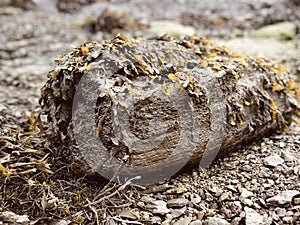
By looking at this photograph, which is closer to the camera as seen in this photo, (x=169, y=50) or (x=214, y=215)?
(x=214, y=215)

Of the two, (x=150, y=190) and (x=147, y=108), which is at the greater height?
(x=147, y=108)

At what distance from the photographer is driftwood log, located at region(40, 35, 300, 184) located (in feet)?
5.87

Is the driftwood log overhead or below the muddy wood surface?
overhead

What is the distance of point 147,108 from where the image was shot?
1.81 metres

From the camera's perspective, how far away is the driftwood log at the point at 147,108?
5.87 ft

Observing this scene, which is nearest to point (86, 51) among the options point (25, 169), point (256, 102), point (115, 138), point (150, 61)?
point (150, 61)

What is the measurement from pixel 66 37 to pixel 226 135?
3808 mm

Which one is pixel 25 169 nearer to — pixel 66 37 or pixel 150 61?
pixel 150 61

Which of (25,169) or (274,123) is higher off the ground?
(274,123)

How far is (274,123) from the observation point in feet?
7.47

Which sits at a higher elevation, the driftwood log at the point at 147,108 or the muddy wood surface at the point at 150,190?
the driftwood log at the point at 147,108

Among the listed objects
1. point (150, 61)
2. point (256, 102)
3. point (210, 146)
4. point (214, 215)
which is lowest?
point (214, 215)

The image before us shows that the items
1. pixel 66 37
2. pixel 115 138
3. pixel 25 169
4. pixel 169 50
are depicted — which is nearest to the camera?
pixel 115 138

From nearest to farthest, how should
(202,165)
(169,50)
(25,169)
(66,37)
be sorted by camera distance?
(25,169), (202,165), (169,50), (66,37)
